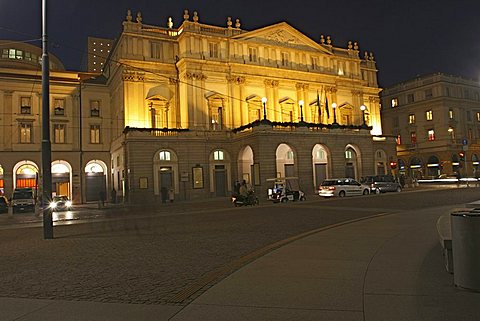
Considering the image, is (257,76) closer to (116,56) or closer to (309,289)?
(116,56)

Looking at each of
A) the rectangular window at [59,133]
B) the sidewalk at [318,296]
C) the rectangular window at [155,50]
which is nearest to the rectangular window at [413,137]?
the rectangular window at [155,50]

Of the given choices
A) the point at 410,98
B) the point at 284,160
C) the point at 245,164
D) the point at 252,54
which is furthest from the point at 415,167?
the point at 245,164

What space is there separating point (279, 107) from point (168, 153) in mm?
16827

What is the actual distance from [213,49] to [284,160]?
1608 centimetres

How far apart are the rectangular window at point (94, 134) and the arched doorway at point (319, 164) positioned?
2827cm

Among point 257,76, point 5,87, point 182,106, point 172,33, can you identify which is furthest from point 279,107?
point 5,87

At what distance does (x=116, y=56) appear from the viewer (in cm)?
5044

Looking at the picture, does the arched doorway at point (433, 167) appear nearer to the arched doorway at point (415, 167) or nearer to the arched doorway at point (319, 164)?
the arched doorway at point (415, 167)

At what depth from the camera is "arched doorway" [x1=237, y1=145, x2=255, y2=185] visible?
47.4m

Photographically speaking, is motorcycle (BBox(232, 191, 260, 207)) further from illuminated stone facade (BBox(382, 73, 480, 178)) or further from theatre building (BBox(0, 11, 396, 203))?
illuminated stone facade (BBox(382, 73, 480, 178))

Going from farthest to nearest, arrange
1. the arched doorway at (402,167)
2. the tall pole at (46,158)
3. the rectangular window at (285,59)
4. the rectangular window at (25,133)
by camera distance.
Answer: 1. the arched doorway at (402,167)
2. the rectangular window at (285,59)
3. the rectangular window at (25,133)
4. the tall pole at (46,158)

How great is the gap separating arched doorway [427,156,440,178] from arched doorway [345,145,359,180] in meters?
30.8

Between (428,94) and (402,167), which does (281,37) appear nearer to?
(428,94)

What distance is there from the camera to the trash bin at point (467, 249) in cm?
603
